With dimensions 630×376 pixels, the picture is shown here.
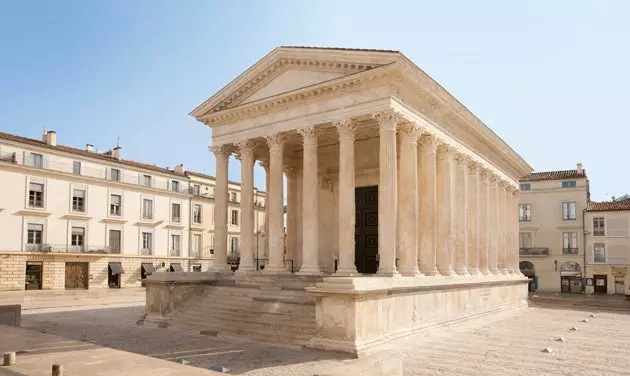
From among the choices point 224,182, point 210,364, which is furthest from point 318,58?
point 210,364

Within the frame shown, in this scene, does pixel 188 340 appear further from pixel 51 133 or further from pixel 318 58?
pixel 51 133

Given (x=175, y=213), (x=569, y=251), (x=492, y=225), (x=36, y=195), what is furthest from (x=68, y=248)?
(x=569, y=251)

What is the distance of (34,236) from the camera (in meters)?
42.5

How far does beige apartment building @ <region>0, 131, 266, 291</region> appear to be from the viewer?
41.0m

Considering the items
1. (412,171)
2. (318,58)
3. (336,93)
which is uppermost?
(318,58)

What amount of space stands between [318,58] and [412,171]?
5879mm

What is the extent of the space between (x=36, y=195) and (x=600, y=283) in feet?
167

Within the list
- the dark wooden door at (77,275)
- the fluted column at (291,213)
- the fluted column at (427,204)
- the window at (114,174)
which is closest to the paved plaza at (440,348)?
the fluted column at (427,204)

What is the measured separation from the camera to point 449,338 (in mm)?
18141

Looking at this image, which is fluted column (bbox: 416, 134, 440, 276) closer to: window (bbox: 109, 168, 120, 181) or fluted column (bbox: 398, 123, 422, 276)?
fluted column (bbox: 398, 123, 422, 276)

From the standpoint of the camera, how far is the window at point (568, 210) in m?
53.1

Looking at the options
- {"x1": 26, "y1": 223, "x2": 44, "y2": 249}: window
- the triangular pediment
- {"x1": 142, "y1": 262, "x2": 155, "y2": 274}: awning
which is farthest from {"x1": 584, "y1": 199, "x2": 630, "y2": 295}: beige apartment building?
{"x1": 26, "y1": 223, "x2": 44, "y2": 249}: window

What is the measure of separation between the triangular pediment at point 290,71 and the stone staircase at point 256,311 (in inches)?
313

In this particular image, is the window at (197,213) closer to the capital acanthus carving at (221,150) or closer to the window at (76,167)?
the window at (76,167)
